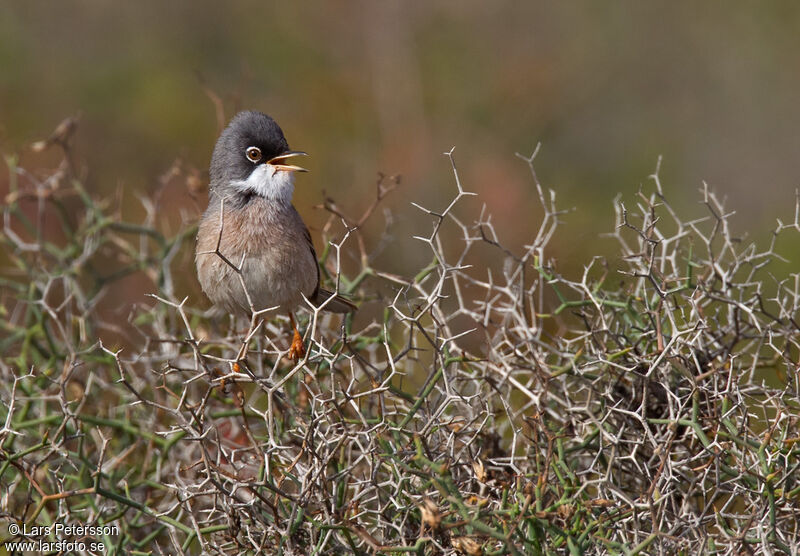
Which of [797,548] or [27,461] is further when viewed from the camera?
[27,461]

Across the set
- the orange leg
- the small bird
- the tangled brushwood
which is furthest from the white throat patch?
the orange leg

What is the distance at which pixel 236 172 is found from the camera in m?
3.83

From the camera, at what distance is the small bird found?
11.5 feet

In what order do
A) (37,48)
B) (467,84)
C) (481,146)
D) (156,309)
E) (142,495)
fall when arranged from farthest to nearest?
(37,48) → (467,84) → (481,146) → (156,309) → (142,495)

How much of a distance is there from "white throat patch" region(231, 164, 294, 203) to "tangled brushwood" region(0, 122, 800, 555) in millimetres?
416

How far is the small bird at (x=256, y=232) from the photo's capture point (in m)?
3.50

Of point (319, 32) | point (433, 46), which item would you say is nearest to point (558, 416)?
point (433, 46)

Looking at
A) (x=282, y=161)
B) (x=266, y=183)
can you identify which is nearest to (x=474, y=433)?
(x=266, y=183)

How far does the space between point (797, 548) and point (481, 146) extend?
21.0ft

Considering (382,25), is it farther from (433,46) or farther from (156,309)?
(156,309)

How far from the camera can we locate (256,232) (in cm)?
364

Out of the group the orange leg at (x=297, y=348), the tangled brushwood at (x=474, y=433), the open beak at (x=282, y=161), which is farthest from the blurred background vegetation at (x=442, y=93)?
the tangled brushwood at (x=474, y=433)

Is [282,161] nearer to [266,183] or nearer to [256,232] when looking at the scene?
[266,183]

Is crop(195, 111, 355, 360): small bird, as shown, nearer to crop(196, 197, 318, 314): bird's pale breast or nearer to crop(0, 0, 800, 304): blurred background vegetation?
crop(196, 197, 318, 314): bird's pale breast
